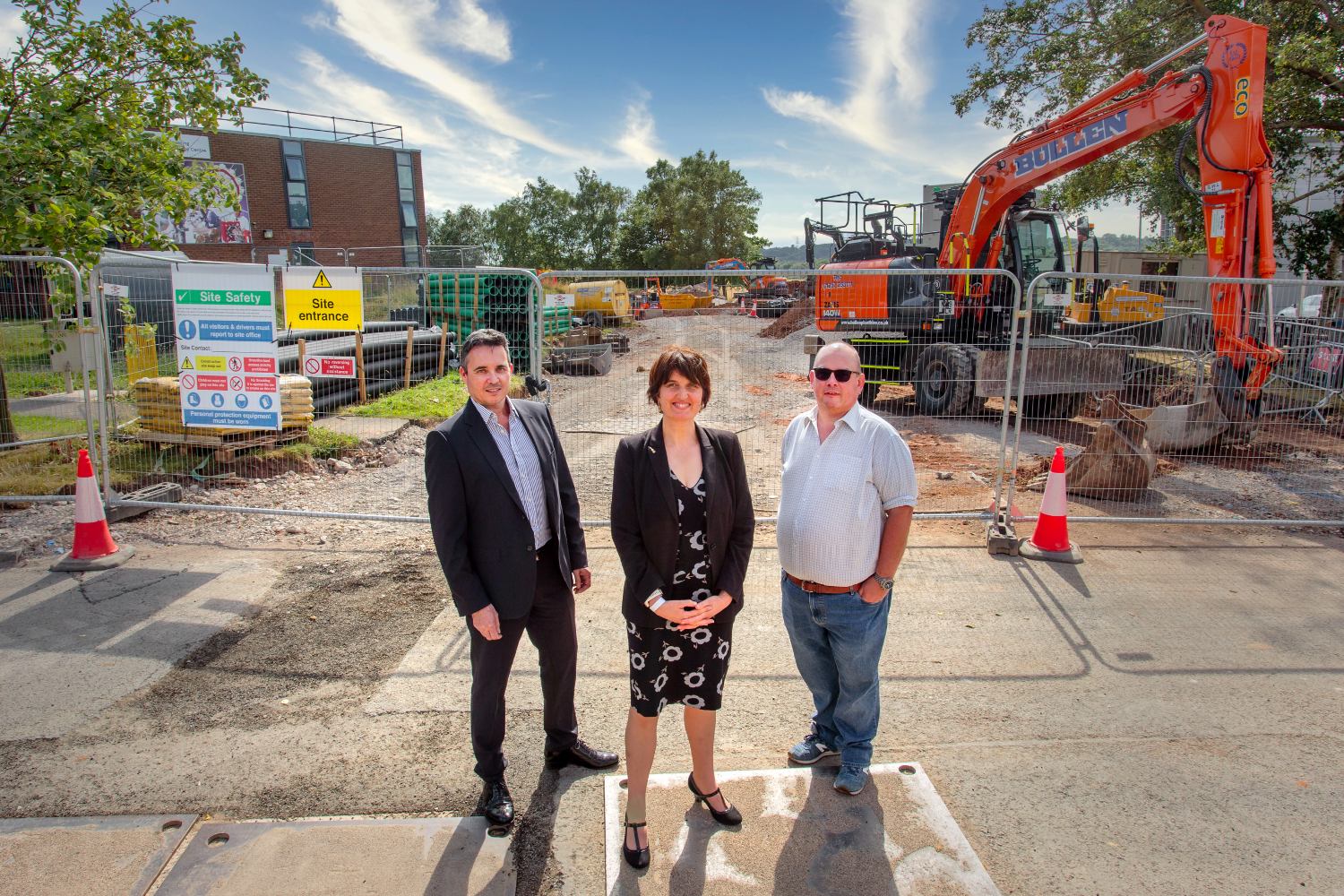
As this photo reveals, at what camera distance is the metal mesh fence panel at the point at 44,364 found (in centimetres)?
663

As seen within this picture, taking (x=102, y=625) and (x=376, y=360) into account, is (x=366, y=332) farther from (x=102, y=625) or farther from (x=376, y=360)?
(x=102, y=625)

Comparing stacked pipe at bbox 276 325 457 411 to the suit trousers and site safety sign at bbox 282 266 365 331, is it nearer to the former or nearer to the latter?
site safety sign at bbox 282 266 365 331

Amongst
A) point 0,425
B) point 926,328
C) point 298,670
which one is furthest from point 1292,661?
point 0,425

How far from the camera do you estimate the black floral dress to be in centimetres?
276

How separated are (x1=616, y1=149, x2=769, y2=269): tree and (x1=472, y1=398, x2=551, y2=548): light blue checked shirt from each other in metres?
58.3

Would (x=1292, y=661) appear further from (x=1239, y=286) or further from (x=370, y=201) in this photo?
(x=370, y=201)

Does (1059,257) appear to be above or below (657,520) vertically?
above

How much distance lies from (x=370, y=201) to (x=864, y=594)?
144 feet

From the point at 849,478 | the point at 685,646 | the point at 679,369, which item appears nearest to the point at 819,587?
the point at 849,478

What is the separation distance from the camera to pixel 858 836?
9.93 feet

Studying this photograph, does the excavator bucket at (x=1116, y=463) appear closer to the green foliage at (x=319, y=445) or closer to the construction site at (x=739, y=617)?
the construction site at (x=739, y=617)

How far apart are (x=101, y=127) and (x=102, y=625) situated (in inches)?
197

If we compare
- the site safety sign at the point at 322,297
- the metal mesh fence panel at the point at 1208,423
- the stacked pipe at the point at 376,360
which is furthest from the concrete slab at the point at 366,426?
the metal mesh fence panel at the point at 1208,423

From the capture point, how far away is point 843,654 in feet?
10.4
